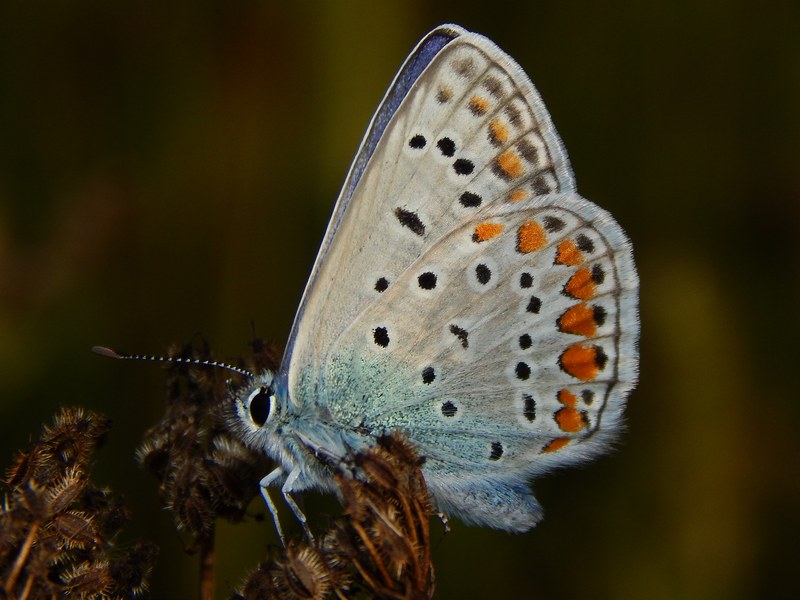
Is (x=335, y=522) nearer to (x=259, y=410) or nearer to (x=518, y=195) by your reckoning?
(x=259, y=410)

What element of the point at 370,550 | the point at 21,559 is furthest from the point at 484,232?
the point at 21,559

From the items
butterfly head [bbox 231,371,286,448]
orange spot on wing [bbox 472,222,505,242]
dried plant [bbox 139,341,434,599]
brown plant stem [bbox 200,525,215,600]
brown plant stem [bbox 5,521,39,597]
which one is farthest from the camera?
orange spot on wing [bbox 472,222,505,242]

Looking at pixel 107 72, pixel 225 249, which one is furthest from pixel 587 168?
pixel 107 72

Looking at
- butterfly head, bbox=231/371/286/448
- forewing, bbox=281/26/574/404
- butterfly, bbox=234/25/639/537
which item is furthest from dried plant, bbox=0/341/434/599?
forewing, bbox=281/26/574/404

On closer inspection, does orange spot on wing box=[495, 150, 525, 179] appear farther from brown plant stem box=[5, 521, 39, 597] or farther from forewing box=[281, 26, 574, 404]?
brown plant stem box=[5, 521, 39, 597]

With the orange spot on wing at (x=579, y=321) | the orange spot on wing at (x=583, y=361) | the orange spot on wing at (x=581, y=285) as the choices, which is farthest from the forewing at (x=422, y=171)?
the orange spot on wing at (x=583, y=361)

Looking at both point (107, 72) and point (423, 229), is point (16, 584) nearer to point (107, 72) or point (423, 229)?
point (423, 229)
